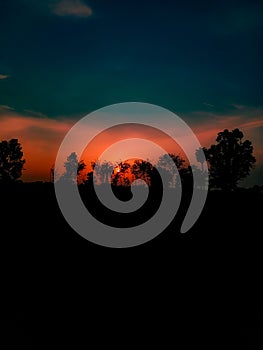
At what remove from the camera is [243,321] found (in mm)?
8180

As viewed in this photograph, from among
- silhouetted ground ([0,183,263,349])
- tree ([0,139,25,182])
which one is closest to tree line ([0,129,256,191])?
tree ([0,139,25,182])

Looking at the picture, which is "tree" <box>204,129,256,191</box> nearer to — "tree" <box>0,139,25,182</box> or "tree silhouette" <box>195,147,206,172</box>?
"tree silhouette" <box>195,147,206,172</box>

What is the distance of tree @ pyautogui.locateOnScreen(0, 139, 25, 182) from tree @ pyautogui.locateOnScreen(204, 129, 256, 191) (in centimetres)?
5126

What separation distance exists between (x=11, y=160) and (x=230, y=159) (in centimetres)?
5731

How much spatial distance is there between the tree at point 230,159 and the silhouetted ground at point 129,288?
2170 inches

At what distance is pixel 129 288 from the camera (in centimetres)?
1041

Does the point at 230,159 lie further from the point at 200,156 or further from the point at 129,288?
the point at 129,288

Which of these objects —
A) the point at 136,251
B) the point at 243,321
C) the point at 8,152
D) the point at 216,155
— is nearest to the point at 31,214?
the point at 136,251

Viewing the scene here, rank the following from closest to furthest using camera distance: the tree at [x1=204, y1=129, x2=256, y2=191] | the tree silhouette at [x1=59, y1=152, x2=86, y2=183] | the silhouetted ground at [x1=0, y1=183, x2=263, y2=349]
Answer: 1. the silhouetted ground at [x1=0, y1=183, x2=263, y2=349]
2. the tree at [x1=204, y1=129, x2=256, y2=191]
3. the tree silhouette at [x1=59, y1=152, x2=86, y2=183]

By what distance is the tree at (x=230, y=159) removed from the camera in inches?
2781

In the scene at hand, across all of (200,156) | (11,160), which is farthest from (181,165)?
(11,160)

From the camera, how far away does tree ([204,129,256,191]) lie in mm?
70625

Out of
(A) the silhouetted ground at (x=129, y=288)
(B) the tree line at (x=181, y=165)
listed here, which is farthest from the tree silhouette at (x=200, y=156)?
(A) the silhouetted ground at (x=129, y=288)

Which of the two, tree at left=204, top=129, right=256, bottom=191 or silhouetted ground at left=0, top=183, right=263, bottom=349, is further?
tree at left=204, top=129, right=256, bottom=191
